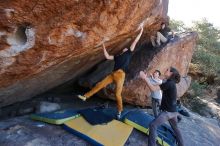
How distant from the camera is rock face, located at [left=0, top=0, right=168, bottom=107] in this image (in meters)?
5.27

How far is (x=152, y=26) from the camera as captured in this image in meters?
9.34

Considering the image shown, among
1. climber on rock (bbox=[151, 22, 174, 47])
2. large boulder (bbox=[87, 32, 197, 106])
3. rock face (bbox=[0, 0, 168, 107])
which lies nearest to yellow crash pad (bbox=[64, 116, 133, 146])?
rock face (bbox=[0, 0, 168, 107])

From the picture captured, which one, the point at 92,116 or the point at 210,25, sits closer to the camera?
the point at 92,116

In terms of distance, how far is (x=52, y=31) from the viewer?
5848 millimetres

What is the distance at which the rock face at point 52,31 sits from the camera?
17.3ft

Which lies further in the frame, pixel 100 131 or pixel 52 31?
pixel 100 131

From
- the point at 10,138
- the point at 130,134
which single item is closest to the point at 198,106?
the point at 130,134

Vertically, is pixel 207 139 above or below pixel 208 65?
below

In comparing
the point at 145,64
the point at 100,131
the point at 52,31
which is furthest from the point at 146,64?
the point at 52,31

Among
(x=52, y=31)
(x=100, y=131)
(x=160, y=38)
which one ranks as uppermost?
(x=160, y=38)

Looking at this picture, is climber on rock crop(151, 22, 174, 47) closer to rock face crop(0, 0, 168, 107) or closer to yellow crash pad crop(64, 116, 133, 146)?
rock face crop(0, 0, 168, 107)

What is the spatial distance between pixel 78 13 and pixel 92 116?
2.86 meters

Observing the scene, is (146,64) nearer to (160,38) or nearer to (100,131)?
(160,38)

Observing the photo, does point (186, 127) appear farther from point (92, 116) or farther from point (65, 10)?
point (65, 10)
